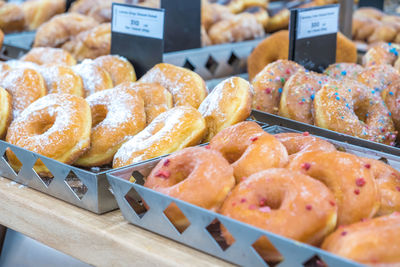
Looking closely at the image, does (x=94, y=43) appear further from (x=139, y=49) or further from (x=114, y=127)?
(x=114, y=127)

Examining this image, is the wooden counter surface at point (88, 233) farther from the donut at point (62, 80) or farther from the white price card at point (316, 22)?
the white price card at point (316, 22)

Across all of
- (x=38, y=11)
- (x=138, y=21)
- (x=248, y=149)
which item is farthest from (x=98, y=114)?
(x=38, y=11)

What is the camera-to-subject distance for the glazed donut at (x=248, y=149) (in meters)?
1.06

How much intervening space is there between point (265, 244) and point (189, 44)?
171cm

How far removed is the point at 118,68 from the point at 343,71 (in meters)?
0.84

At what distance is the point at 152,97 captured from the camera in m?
1.55

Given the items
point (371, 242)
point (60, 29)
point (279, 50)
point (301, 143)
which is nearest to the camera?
point (371, 242)

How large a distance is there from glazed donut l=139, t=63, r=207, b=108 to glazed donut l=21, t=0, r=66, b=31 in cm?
161

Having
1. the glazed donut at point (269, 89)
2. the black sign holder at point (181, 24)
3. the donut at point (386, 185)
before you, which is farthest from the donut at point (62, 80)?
the donut at point (386, 185)

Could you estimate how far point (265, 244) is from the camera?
868 mm

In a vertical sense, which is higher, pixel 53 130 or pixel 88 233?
pixel 53 130

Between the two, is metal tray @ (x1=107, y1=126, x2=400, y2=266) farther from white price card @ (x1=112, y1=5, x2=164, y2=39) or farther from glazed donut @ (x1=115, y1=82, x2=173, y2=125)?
white price card @ (x1=112, y1=5, x2=164, y2=39)

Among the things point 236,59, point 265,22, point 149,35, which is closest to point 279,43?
point 236,59

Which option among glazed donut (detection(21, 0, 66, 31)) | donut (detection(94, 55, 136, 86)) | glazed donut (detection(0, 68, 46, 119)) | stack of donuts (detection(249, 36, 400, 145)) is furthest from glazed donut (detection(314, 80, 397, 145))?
glazed donut (detection(21, 0, 66, 31))
